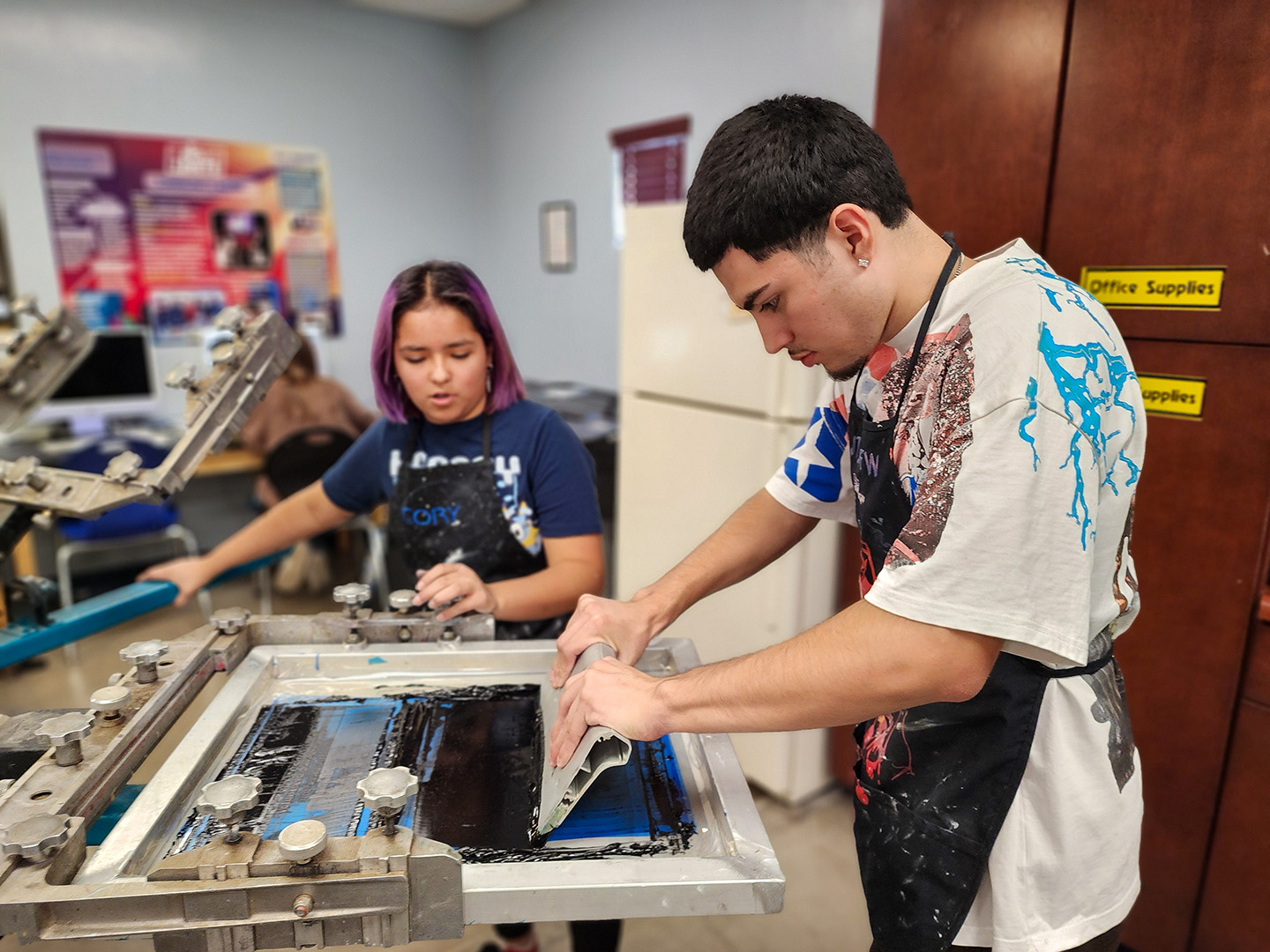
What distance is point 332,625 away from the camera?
1155 millimetres

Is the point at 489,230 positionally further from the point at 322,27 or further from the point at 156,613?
the point at 156,613

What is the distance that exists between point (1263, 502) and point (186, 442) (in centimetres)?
182

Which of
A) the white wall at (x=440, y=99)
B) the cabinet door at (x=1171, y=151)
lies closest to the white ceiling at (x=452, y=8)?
the white wall at (x=440, y=99)

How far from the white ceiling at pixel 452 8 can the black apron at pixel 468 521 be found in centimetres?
384

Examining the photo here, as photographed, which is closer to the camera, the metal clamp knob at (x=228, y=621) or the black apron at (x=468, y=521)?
the metal clamp knob at (x=228, y=621)

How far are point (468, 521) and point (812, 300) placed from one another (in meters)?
0.84

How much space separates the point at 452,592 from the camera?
120 cm

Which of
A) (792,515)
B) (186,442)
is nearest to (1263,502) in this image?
(792,515)

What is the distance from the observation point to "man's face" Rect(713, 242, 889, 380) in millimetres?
783

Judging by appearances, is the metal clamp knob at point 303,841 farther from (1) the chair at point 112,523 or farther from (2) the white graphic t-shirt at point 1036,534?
(1) the chair at point 112,523

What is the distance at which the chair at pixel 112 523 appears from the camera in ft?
10.7

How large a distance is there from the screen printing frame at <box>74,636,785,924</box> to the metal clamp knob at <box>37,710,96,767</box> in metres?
0.08

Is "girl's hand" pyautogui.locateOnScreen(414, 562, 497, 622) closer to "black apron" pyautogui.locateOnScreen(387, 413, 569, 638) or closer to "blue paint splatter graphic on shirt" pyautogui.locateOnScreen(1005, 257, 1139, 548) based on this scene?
"black apron" pyautogui.locateOnScreen(387, 413, 569, 638)

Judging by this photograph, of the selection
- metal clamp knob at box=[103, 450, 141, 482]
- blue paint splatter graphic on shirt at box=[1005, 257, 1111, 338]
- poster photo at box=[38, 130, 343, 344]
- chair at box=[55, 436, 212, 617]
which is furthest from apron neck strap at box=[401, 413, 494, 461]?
poster photo at box=[38, 130, 343, 344]
